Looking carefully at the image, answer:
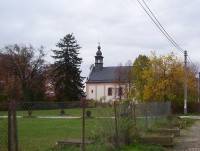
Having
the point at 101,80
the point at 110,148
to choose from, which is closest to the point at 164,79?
the point at 110,148

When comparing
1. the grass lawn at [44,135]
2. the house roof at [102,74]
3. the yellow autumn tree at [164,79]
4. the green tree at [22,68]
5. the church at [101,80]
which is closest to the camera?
the grass lawn at [44,135]

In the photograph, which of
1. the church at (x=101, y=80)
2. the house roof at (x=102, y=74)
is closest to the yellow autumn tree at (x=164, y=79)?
the church at (x=101, y=80)

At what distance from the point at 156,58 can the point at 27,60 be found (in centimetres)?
3581

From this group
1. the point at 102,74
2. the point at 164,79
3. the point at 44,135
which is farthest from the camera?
the point at 102,74

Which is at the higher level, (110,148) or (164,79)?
(164,79)

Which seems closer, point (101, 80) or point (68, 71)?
point (68, 71)

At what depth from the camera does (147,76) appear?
4941 centimetres

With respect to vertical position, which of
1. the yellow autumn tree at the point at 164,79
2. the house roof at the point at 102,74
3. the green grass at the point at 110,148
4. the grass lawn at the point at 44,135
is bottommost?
the grass lawn at the point at 44,135

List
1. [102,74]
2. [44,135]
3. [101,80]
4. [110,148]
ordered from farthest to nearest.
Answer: [102,74], [101,80], [44,135], [110,148]

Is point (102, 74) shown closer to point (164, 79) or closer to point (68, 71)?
point (68, 71)

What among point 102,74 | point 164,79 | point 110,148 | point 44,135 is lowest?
point 44,135

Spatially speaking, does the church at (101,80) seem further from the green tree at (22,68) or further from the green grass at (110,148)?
the green grass at (110,148)

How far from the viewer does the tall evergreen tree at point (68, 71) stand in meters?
78.2

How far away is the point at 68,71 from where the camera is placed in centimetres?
8062
